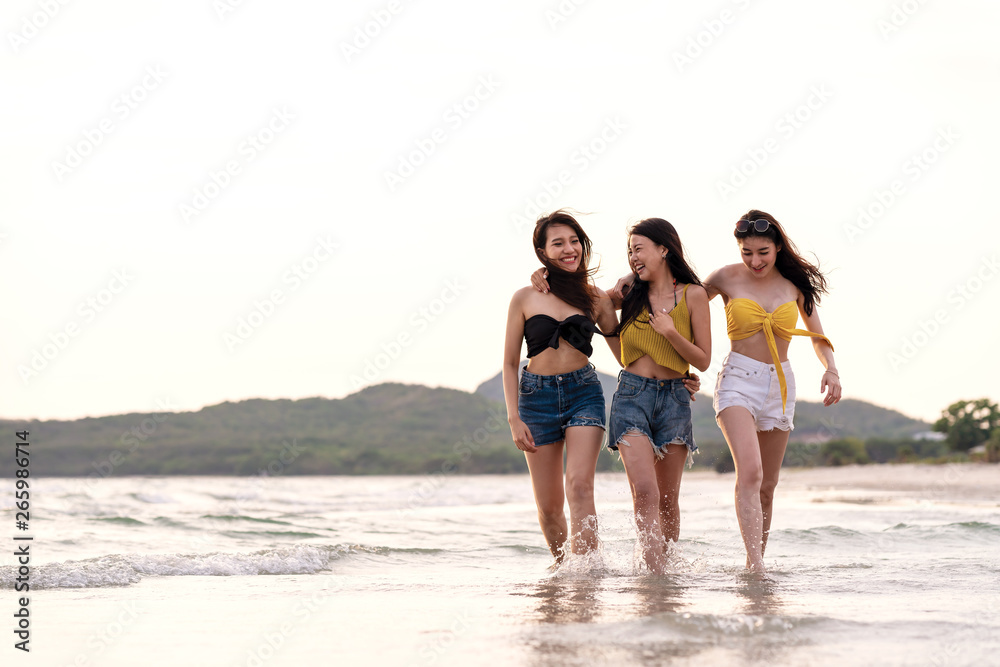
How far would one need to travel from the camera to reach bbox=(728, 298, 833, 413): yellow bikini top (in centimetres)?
581

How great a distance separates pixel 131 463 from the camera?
89.1 meters

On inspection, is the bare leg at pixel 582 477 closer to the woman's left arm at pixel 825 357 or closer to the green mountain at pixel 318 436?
the woman's left arm at pixel 825 357

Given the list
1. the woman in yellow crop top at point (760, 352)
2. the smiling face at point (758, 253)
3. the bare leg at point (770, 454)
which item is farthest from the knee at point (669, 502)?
the smiling face at point (758, 253)

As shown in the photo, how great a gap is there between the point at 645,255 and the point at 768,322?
928mm

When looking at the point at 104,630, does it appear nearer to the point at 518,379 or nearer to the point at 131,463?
the point at 518,379

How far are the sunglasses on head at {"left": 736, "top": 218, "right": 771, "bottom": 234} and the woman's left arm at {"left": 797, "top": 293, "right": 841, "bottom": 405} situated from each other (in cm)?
60

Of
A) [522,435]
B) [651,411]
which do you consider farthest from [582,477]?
[651,411]

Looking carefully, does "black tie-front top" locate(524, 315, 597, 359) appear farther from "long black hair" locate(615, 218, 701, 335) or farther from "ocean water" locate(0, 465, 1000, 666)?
"ocean water" locate(0, 465, 1000, 666)

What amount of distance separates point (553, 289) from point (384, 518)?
1002cm

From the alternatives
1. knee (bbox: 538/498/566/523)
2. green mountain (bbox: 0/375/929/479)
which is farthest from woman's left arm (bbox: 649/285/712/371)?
green mountain (bbox: 0/375/929/479)

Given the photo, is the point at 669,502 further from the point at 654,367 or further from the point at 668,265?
the point at 668,265

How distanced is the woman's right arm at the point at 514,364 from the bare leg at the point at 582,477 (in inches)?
11.4

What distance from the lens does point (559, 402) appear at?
5734mm

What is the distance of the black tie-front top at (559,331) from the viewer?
569 cm
